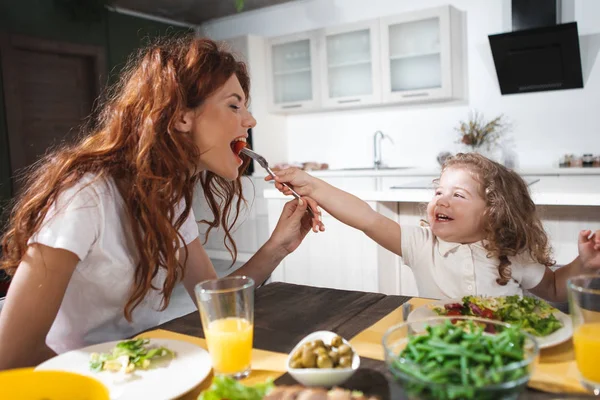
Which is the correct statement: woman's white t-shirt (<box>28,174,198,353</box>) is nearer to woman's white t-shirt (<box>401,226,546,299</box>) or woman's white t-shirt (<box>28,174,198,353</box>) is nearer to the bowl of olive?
the bowl of olive

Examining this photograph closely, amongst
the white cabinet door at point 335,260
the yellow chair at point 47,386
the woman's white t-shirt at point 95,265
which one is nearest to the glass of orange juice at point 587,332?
the yellow chair at point 47,386

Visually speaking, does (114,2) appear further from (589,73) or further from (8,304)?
(8,304)

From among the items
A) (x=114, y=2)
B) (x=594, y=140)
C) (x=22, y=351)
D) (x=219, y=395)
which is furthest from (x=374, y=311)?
(x=114, y=2)

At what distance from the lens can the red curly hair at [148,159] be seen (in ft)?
3.76

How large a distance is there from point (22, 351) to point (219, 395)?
58cm

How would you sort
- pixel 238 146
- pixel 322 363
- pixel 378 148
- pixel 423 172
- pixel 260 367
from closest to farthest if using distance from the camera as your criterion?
pixel 322 363, pixel 260 367, pixel 238 146, pixel 423 172, pixel 378 148

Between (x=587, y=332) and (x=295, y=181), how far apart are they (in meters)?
1.03

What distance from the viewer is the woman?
103 cm

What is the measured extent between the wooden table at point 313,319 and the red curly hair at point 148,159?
0.17 metres

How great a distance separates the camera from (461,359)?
0.63 m

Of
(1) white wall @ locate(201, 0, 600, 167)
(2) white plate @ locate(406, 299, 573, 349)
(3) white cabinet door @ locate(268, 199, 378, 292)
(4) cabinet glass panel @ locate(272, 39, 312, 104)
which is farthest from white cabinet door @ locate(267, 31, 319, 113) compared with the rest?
(2) white plate @ locate(406, 299, 573, 349)

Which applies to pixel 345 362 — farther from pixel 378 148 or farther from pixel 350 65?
pixel 378 148

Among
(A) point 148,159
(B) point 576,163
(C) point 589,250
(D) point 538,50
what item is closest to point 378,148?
(D) point 538,50

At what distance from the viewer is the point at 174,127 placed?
1225mm
